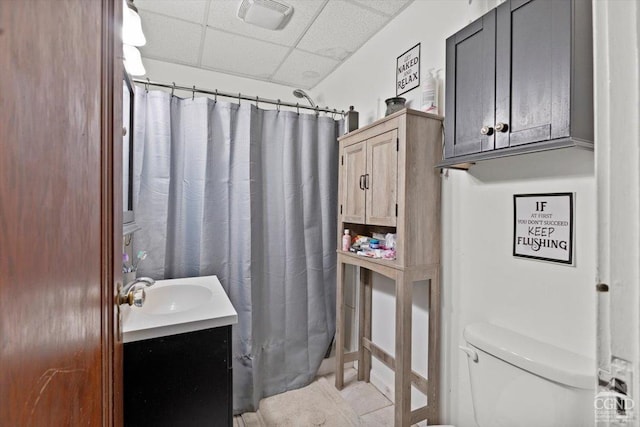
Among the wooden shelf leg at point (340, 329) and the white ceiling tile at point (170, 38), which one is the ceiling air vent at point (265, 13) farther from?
the wooden shelf leg at point (340, 329)

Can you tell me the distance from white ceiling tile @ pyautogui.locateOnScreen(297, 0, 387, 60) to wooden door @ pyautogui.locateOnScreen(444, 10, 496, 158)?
76cm

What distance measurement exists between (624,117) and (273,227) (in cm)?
178

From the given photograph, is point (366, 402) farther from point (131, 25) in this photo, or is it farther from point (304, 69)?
point (304, 69)

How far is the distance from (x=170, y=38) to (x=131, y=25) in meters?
0.90

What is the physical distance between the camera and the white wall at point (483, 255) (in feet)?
3.39

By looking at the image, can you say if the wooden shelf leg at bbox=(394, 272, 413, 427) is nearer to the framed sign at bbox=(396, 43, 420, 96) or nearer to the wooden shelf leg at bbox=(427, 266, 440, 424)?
the wooden shelf leg at bbox=(427, 266, 440, 424)

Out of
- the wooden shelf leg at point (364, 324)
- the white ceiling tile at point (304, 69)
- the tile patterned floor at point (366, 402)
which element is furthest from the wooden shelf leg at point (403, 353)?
the white ceiling tile at point (304, 69)

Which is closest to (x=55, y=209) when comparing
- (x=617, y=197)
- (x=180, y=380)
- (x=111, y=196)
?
(x=111, y=196)

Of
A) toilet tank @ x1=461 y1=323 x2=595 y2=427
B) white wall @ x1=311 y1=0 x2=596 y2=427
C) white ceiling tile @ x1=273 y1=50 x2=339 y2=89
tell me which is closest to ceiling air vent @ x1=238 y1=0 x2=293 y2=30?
white ceiling tile @ x1=273 y1=50 x2=339 y2=89

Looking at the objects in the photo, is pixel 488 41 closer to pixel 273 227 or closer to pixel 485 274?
pixel 485 274

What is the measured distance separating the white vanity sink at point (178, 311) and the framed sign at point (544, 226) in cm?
119

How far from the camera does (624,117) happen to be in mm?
476

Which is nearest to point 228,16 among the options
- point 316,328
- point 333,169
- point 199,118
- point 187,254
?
point 199,118

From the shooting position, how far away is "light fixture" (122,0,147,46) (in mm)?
1243
